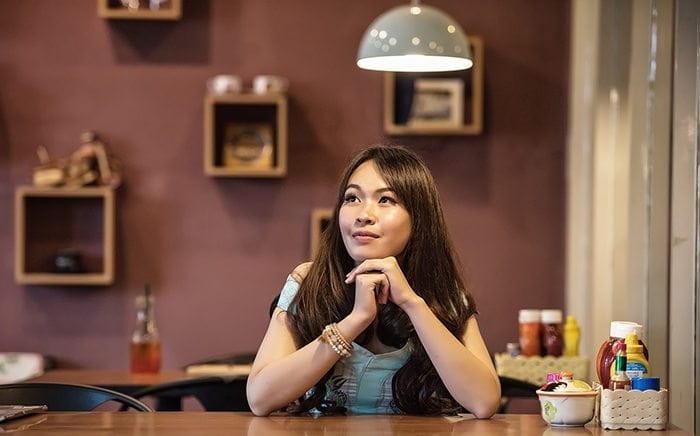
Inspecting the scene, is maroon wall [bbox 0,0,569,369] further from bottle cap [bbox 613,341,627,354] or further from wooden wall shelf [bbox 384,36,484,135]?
bottle cap [bbox 613,341,627,354]

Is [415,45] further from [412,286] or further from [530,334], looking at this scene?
[412,286]

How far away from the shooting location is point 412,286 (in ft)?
7.97

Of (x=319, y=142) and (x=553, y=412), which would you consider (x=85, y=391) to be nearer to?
(x=553, y=412)

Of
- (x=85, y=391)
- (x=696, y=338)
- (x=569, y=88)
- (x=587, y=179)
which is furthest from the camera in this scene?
(x=569, y=88)

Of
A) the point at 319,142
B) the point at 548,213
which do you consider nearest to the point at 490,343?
the point at 548,213

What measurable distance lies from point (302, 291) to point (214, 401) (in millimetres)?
1227

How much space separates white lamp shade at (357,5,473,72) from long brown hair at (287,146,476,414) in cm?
123

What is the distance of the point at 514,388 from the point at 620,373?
1606 mm

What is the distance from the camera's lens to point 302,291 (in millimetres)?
2400

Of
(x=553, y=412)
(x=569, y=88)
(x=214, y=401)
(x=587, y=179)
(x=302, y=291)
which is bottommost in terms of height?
(x=214, y=401)

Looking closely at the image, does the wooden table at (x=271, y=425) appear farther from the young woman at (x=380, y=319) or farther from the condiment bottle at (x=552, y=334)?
the condiment bottle at (x=552, y=334)

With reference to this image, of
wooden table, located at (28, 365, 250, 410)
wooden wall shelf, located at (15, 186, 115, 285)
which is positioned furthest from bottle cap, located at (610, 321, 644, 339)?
wooden wall shelf, located at (15, 186, 115, 285)

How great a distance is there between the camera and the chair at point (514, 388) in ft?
11.3

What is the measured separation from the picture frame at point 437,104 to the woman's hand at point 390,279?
258 centimetres
